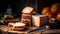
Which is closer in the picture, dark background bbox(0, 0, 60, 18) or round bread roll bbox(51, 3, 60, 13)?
round bread roll bbox(51, 3, 60, 13)

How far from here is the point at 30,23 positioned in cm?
120

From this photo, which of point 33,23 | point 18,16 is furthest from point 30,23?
point 18,16

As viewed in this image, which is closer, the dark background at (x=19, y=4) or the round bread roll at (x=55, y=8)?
the round bread roll at (x=55, y=8)

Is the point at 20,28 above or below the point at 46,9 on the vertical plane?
below

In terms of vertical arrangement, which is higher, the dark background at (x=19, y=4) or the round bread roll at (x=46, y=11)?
the dark background at (x=19, y=4)

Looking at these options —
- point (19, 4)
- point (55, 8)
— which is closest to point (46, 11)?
point (55, 8)

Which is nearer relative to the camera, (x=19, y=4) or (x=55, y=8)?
(x=55, y=8)

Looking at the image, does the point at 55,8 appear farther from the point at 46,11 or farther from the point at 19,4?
the point at 19,4

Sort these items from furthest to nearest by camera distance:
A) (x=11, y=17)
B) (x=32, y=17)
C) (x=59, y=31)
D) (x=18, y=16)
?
(x=18, y=16), (x=11, y=17), (x=32, y=17), (x=59, y=31)

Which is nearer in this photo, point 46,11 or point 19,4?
point 46,11

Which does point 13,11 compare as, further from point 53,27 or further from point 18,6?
point 53,27

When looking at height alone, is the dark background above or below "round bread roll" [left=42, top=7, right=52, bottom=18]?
above

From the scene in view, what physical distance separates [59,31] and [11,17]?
0.43 m

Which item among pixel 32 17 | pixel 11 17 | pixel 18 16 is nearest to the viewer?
pixel 32 17
